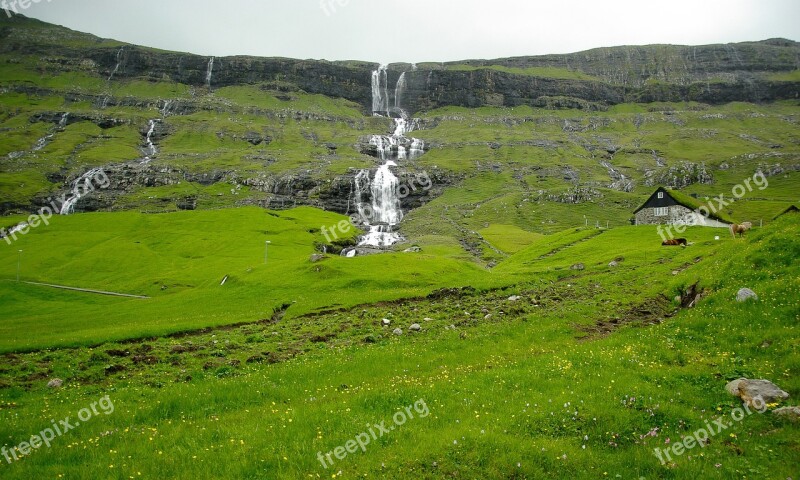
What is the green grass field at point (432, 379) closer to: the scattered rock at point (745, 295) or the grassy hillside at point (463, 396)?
the grassy hillside at point (463, 396)

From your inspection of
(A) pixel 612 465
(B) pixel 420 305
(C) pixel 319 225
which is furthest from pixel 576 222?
(A) pixel 612 465

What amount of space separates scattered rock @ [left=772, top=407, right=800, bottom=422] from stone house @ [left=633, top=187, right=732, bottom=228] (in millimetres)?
→ 89043

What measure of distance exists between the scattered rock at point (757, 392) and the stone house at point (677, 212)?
87878 mm

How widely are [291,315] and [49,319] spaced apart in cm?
3134

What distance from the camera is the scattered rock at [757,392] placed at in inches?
409

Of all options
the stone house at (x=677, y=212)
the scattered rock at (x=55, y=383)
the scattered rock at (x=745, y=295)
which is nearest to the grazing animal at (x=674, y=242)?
the stone house at (x=677, y=212)

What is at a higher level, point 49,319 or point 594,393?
point 594,393

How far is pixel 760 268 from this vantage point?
19.5 meters

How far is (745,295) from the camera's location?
1723cm

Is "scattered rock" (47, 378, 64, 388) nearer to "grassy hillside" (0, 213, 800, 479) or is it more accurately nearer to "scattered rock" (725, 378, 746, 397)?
"grassy hillside" (0, 213, 800, 479)

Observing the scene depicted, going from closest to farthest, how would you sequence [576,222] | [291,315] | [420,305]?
[420,305]
[291,315]
[576,222]

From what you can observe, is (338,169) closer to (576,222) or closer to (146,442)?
(576,222)

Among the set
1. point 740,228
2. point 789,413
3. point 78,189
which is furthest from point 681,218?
point 78,189

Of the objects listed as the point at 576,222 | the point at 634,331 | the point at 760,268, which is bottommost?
the point at 576,222
